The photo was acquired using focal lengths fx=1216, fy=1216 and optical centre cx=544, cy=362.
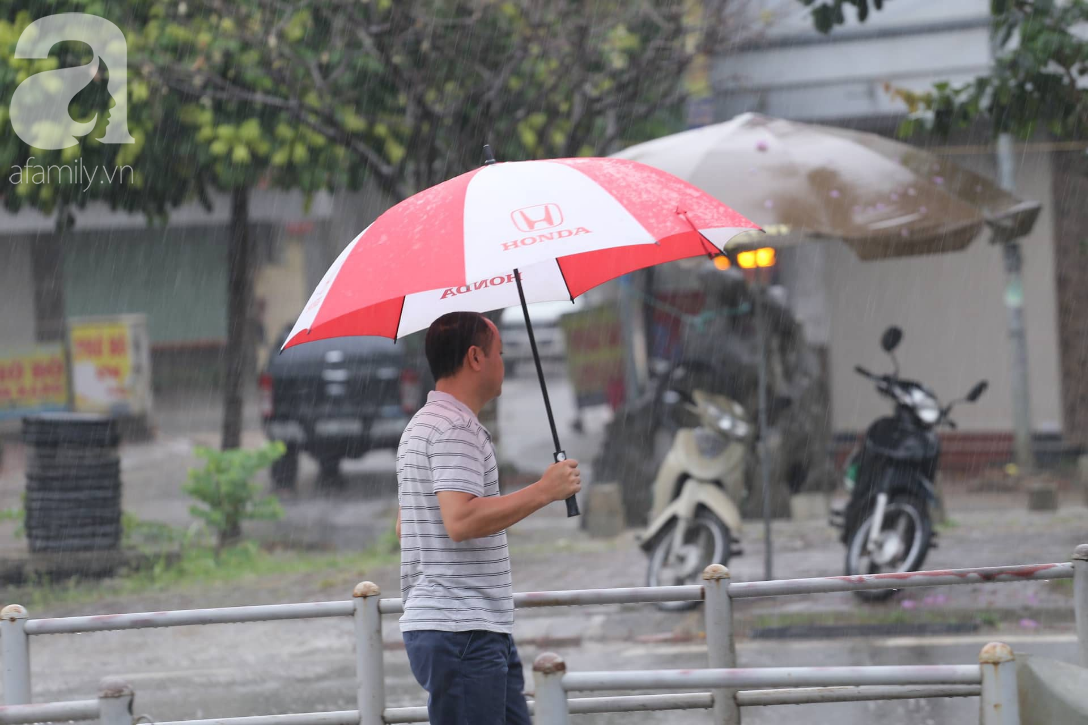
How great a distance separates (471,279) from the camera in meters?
3.06

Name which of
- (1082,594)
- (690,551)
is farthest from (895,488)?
(1082,594)

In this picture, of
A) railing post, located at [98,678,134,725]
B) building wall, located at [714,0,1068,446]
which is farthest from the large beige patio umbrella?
building wall, located at [714,0,1068,446]

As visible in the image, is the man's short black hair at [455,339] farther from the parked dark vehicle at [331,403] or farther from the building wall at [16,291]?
the building wall at [16,291]

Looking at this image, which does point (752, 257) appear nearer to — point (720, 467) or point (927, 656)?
point (720, 467)

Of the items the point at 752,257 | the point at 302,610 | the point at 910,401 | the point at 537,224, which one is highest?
the point at 752,257

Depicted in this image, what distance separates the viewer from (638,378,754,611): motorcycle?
7.61 meters

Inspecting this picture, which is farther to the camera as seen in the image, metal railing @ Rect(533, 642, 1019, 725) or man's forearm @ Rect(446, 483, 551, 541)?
man's forearm @ Rect(446, 483, 551, 541)

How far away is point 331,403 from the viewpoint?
44.5 ft

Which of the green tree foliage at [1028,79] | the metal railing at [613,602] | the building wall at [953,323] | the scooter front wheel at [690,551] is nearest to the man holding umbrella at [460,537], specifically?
the metal railing at [613,602]

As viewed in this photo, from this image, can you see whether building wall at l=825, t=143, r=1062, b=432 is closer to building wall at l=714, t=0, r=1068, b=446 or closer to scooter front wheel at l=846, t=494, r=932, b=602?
building wall at l=714, t=0, r=1068, b=446

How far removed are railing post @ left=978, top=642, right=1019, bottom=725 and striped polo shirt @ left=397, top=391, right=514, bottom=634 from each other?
1.21 meters

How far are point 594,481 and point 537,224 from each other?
8.10 m

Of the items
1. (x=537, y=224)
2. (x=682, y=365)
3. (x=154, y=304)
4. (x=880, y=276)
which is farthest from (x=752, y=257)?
(x=154, y=304)

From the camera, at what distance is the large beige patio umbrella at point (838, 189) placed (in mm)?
7219
